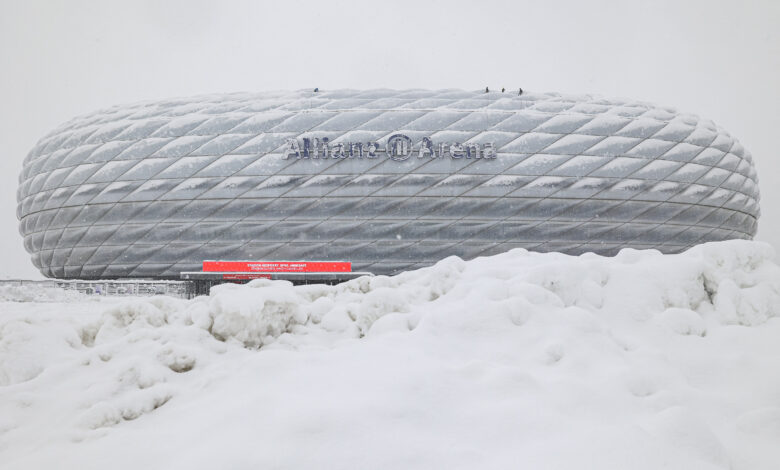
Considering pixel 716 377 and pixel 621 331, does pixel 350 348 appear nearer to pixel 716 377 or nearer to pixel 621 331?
pixel 621 331

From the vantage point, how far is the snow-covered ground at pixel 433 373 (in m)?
2.25

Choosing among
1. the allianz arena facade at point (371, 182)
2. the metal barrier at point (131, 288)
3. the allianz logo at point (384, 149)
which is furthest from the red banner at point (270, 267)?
the allianz logo at point (384, 149)

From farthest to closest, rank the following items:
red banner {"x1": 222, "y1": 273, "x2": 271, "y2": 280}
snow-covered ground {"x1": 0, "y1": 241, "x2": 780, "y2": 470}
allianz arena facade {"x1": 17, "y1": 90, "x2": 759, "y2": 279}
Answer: allianz arena facade {"x1": 17, "y1": 90, "x2": 759, "y2": 279}, red banner {"x1": 222, "y1": 273, "x2": 271, "y2": 280}, snow-covered ground {"x1": 0, "y1": 241, "x2": 780, "y2": 470}

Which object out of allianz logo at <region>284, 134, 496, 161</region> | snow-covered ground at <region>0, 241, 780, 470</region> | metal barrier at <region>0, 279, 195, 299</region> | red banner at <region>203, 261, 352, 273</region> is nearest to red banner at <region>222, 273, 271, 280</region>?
red banner at <region>203, 261, 352, 273</region>

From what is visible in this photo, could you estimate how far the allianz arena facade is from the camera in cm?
2244

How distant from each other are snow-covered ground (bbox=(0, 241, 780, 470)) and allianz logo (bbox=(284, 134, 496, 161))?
1823 centimetres

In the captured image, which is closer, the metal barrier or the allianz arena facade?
the metal barrier

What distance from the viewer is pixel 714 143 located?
25406 millimetres

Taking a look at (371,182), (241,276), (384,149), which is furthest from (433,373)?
(384,149)

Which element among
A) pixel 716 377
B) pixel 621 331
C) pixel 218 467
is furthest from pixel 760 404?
pixel 218 467

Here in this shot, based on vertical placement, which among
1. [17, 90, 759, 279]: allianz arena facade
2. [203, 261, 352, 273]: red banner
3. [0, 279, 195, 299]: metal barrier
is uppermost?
[17, 90, 759, 279]: allianz arena facade

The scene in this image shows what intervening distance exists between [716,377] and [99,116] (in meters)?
28.5

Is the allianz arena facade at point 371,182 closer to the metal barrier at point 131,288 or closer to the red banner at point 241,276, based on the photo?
the metal barrier at point 131,288

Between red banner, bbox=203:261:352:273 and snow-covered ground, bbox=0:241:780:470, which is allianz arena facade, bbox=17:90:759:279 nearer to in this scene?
red banner, bbox=203:261:352:273
